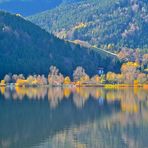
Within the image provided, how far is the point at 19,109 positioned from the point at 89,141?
3574 centimetres

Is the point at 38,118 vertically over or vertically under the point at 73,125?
over

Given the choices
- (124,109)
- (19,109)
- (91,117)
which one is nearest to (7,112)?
(19,109)

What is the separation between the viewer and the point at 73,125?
229ft

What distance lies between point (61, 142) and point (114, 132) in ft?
35.4

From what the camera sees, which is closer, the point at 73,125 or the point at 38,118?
the point at 73,125

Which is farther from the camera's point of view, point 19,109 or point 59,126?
point 19,109

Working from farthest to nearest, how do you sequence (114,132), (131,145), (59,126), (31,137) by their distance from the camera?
1. (59,126)
2. (114,132)
3. (31,137)
4. (131,145)

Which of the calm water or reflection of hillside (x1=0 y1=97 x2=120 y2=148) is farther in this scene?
reflection of hillside (x1=0 y1=97 x2=120 y2=148)

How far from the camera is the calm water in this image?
55.8 meters

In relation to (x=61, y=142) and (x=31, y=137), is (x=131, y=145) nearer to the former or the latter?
(x=61, y=142)

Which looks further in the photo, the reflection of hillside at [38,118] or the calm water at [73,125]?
the reflection of hillside at [38,118]

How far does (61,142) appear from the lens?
5538 centimetres

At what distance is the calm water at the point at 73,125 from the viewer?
5581 cm

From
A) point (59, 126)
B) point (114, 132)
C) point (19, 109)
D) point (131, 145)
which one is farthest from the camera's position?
point (19, 109)
